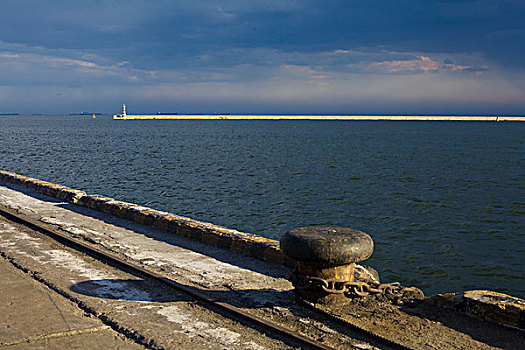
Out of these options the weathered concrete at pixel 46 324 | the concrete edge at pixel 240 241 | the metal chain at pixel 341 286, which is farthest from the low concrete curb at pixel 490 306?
the weathered concrete at pixel 46 324

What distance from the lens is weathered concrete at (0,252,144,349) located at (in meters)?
4.56

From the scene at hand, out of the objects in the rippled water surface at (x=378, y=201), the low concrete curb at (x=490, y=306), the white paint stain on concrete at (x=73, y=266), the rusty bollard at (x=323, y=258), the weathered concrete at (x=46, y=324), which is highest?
the rusty bollard at (x=323, y=258)

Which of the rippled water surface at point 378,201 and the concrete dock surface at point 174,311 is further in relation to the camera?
the rippled water surface at point 378,201

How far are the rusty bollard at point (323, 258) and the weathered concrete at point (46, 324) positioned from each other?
6.35 ft

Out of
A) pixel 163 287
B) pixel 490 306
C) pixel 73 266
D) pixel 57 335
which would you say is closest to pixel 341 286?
pixel 490 306

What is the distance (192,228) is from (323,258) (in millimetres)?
4240

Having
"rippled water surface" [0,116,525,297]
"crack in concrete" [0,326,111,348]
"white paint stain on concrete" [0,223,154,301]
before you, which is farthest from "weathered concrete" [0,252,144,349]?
"rippled water surface" [0,116,525,297]

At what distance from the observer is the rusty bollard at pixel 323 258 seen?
5.32 m

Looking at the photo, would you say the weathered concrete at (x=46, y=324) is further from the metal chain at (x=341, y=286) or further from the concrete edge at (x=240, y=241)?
the concrete edge at (x=240, y=241)

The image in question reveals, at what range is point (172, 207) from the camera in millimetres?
20688

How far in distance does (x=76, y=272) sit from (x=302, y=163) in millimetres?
37012

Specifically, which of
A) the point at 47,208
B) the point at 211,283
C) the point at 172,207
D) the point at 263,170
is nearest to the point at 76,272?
the point at 211,283

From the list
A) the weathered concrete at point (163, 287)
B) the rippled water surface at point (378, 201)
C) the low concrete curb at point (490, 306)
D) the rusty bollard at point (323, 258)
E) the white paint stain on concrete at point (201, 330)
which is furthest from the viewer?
the rippled water surface at point (378, 201)

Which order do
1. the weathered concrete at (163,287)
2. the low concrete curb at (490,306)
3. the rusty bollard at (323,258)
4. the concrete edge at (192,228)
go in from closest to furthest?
1. the weathered concrete at (163,287)
2. the low concrete curb at (490,306)
3. the rusty bollard at (323,258)
4. the concrete edge at (192,228)
